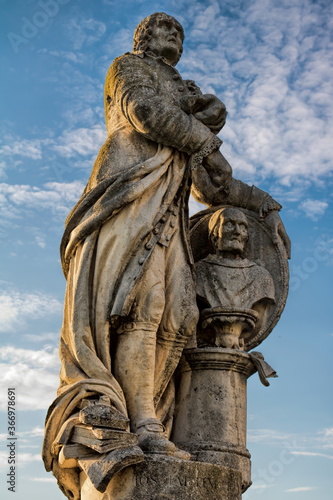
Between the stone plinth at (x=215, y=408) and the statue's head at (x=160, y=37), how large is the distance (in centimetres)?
306

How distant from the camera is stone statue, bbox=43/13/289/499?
228 inches

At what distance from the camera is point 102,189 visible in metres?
6.57

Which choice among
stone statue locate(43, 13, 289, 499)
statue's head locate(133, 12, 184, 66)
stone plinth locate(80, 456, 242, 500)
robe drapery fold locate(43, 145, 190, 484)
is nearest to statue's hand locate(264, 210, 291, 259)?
Result: stone statue locate(43, 13, 289, 499)

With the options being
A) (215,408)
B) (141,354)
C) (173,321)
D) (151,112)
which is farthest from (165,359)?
(151,112)

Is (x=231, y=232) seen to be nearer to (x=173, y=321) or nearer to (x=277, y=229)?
(x=277, y=229)

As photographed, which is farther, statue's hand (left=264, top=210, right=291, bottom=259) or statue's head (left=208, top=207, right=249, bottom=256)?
statue's hand (left=264, top=210, right=291, bottom=259)

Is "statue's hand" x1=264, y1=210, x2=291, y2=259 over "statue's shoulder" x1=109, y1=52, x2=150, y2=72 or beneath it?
beneath

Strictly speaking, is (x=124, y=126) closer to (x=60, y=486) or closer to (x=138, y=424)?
(x=138, y=424)

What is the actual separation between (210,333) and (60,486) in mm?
2067

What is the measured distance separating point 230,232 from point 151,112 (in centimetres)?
155

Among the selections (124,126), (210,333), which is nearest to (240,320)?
(210,333)

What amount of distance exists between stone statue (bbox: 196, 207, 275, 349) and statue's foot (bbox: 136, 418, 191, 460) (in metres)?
1.43

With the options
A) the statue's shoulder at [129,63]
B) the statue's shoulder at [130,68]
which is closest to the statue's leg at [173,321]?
the statue's shoulder at [130,68]

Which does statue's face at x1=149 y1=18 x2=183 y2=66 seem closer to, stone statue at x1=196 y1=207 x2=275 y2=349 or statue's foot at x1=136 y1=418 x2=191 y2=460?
stone statue at x1=196 y1=207 x2=275 y2=349
